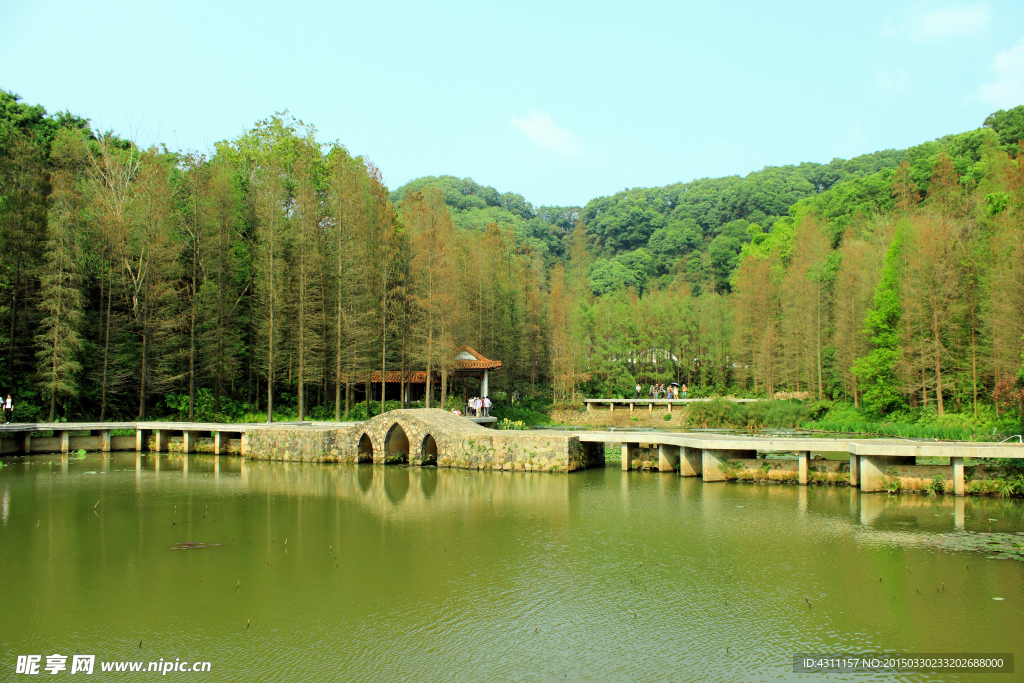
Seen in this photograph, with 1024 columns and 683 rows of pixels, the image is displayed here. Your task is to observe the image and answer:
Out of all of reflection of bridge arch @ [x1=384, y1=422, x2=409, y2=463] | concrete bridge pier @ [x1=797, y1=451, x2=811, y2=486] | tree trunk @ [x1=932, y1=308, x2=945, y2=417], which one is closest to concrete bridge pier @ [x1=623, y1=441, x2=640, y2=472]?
concrete bridge pier @ [x1=797, y1=451, x2=811, y2=486]

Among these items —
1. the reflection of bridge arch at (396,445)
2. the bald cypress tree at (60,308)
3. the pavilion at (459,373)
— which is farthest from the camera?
the pavilion at (459,373)

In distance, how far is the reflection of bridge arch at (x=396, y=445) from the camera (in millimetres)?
21766

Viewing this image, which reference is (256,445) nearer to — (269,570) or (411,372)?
(411,372)

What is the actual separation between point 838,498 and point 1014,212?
1229 cm

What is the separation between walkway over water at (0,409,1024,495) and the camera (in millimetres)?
16172

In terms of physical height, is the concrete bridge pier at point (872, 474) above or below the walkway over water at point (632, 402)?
below

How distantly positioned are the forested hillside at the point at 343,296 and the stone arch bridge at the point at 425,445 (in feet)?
18.8

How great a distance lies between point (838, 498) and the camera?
15703 mm

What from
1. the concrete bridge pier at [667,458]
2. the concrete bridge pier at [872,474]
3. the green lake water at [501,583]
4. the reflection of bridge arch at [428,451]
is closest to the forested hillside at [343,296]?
the concrete bridge pier at [872,474]

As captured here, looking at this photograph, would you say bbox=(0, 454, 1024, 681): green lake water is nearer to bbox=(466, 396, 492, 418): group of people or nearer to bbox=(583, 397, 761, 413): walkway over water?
bbox=(466, 396, 492, 418): group of people

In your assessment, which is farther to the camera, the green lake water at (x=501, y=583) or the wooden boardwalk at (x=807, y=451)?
the wooden boardwalk at (x=807, y=451)

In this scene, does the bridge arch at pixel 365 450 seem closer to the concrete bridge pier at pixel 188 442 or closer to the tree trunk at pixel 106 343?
the concrete bridge pier at pixel 188 442

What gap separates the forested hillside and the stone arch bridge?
18.8 ft

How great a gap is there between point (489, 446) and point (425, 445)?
9.33 ft
